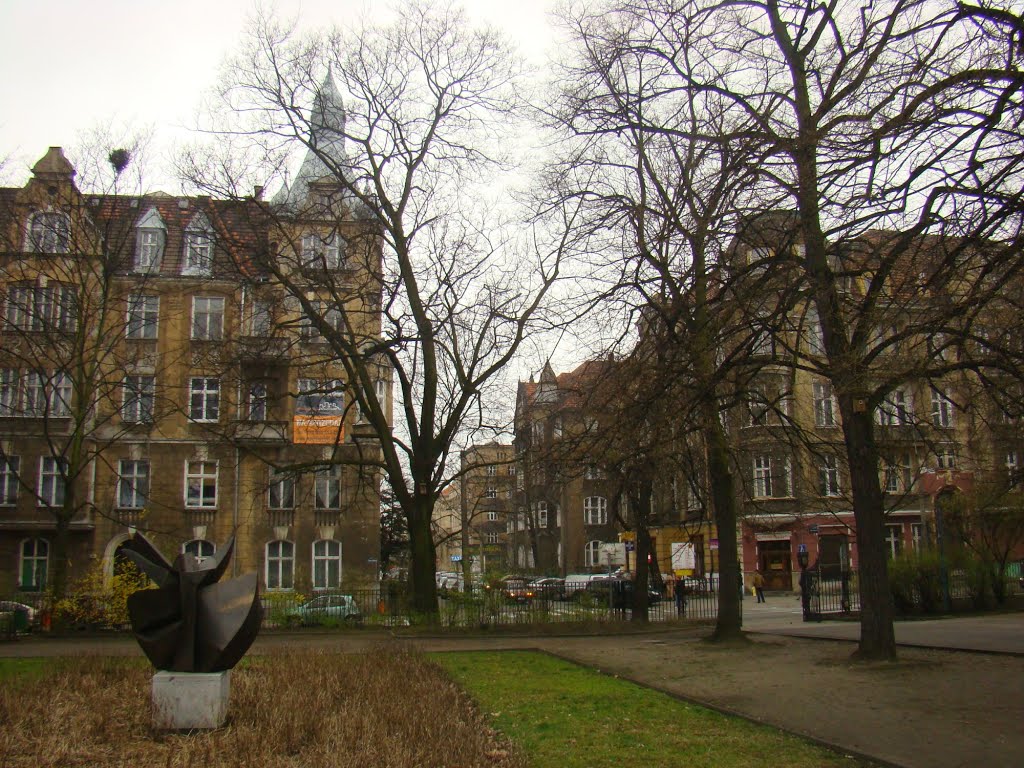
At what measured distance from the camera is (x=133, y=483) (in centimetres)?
3956

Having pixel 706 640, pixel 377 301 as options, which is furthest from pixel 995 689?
pixel 377 301

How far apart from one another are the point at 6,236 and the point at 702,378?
75.8ft

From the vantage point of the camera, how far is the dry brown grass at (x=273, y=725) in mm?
8781

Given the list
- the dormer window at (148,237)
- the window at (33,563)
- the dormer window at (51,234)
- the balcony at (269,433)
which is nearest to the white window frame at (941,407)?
the balcony at (269,433)

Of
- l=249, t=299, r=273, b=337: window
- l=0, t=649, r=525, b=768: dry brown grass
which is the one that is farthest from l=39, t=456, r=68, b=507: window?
l=0, t=649, r=525, b=768: dry brown grass

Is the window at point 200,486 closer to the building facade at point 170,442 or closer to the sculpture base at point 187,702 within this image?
the building facade at point 170,442

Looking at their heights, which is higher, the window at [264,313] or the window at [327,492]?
the window at [264,313]

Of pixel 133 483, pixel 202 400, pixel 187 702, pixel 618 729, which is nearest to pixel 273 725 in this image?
pixel 187 702

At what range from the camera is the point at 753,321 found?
1448 cm

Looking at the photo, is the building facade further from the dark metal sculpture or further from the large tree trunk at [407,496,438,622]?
the dark metal sculpture

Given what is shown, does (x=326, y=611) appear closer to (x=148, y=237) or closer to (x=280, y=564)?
(x=280, y=564)

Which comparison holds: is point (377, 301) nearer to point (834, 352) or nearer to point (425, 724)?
point (834, 352)

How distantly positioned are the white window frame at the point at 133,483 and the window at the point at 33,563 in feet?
10.8

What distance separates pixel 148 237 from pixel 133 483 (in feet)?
35.4
